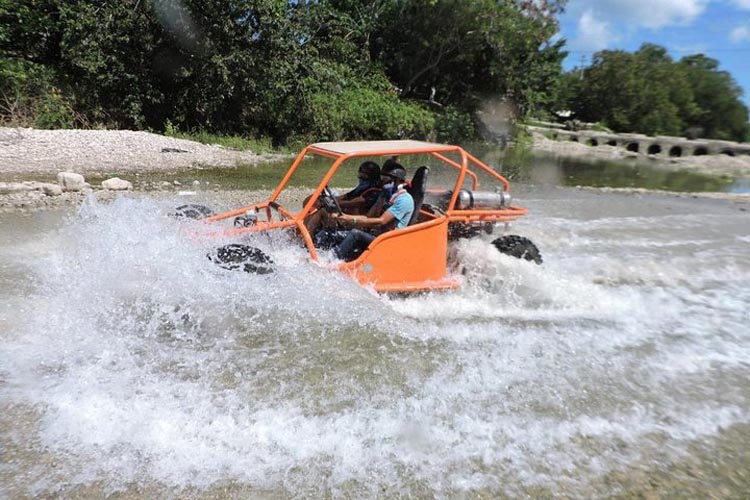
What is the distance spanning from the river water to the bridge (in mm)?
26682

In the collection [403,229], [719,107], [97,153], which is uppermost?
[719,107]

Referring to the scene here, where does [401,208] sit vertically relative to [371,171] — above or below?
below

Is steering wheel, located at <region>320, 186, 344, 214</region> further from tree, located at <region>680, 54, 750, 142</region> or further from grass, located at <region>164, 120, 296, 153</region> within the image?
tree, located at <region>680, 54, 750, 142</region>

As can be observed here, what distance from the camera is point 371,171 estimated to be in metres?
6.14

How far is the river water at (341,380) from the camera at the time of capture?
130 inches

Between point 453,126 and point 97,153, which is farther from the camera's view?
point 453,126

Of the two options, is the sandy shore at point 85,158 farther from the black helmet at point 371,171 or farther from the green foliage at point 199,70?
the black helmet at point 371,171

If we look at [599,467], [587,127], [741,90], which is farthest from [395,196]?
[741,90]

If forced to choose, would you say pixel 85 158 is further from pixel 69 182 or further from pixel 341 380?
pixel 341 380

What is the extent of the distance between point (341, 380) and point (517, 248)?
320cm

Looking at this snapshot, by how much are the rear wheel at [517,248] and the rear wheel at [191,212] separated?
3261mm

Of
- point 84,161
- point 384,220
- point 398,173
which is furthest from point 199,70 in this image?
point 384,220

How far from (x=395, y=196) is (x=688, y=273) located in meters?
4.74

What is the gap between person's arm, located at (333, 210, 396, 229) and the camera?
18.1 feet
